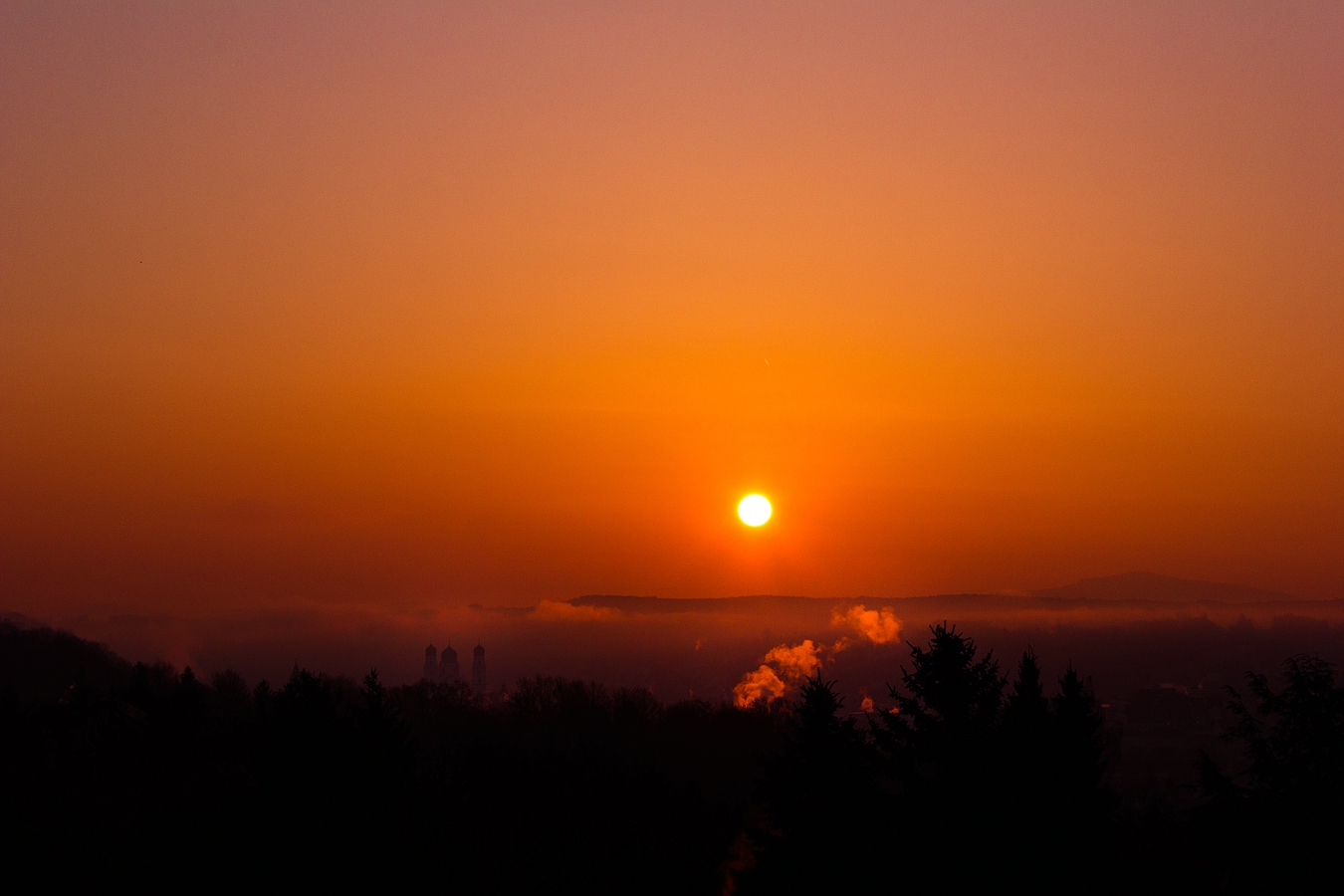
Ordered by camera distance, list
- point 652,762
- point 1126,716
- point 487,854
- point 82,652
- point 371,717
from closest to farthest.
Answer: point 371,717 → point 487,854 → point 652,762 → point 82,652 → point 1126,716

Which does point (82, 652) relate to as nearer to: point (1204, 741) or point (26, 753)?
point (26, 753)

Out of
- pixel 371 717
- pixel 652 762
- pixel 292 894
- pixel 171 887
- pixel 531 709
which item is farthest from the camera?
pixel 531 709

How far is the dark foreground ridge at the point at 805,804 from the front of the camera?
88.7 ft

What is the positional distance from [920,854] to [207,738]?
41124mm

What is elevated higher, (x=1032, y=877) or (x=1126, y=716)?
(x=1032, y=877)

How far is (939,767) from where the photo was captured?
27.6 meters

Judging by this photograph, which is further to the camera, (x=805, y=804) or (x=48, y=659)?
(x=48, y=659)

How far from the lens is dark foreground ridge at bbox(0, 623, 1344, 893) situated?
27031 millimetres

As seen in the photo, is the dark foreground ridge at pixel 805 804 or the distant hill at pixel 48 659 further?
the distant hill at pixel 48 659

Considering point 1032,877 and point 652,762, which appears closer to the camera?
point 1032,877

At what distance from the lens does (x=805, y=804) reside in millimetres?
27531

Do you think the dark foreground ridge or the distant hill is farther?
the distant hill

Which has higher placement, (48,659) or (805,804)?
(805,804)

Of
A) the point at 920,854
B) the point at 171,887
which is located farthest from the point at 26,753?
the point at 920,854
